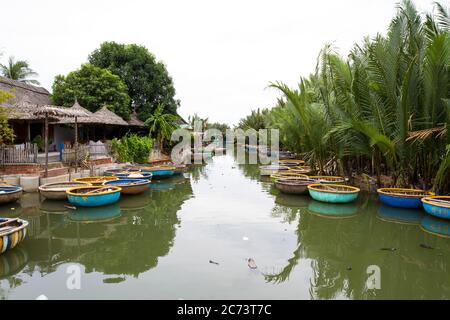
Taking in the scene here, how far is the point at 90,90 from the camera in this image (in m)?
20.0

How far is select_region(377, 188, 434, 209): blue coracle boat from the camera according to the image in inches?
353

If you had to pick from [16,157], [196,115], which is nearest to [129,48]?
[196,115]

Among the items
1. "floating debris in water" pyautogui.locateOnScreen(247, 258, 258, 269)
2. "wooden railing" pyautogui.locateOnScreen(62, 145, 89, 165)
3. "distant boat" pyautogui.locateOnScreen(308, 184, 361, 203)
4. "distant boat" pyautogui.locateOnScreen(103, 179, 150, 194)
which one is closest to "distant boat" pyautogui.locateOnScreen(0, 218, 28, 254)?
"floating debris in water" pyautogui.locateOnScreen(247, 258, 258, 269)

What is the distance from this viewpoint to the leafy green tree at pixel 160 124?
22.4m

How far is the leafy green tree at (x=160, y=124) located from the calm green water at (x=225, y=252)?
12407 mm

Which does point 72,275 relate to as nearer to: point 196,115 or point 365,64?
point 365,64

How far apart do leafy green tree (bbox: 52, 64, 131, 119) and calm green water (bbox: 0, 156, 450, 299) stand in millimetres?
10798

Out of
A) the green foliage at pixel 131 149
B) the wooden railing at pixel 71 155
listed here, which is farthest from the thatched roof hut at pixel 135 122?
the wooden railing at pixel 71 155

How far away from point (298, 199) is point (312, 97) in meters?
7.13

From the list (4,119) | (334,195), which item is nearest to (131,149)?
(4,119)

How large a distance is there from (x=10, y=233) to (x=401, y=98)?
31.7ft

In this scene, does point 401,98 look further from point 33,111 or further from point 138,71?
point 138,71

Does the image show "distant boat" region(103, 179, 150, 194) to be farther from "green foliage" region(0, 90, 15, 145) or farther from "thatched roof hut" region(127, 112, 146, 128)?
"thatched roof hut" region(127, 112, 146, 128)
